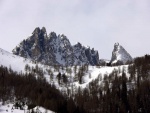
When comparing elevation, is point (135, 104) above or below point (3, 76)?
below

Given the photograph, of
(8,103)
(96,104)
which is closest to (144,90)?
(96,104)

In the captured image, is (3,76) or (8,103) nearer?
(8,103)

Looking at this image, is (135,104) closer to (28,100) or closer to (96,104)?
(96,104)

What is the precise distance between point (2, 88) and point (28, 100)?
1621 centimetres

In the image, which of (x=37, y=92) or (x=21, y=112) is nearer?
(x=21, y=112)

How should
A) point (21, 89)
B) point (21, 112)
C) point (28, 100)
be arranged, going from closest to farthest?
point (21, 112)
point (28, 100)
point (21, 89)

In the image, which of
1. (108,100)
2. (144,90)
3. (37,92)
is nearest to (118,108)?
(108,100)

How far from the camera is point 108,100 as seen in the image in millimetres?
187250

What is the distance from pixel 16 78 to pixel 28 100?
48.3m

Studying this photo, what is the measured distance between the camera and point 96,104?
191 meters

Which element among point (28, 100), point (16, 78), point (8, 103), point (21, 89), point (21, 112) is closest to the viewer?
point (21, 112)

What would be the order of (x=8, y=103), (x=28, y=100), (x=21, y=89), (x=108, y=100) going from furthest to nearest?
1. (x=108, y=100)
2. (x=21, y=89)
3. (x=28, y=100)
4. (x=8, y=103)

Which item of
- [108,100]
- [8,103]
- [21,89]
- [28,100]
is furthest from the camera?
[108,100]

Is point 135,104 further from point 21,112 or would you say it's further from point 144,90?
point 21,112
